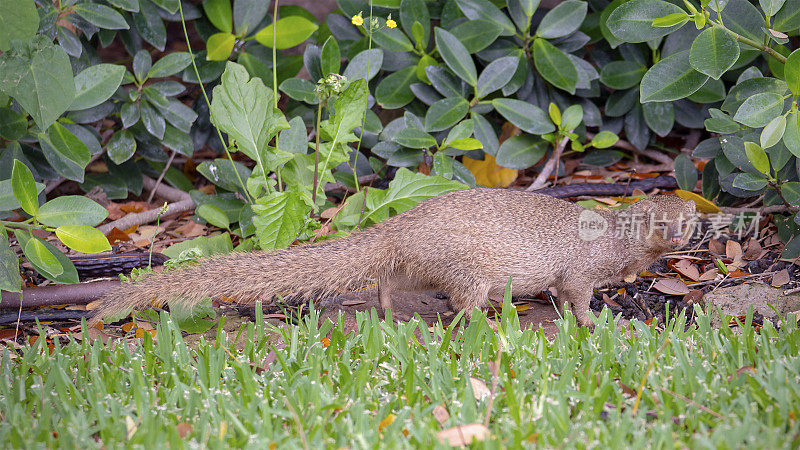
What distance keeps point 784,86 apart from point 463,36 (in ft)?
6.08

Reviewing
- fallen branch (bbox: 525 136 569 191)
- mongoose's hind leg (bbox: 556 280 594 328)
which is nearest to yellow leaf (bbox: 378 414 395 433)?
mongoose's hind leg (bbox: 556 280 594 328)

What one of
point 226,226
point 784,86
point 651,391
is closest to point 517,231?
point 651,391

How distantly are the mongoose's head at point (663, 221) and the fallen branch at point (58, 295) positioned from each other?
2.67 m

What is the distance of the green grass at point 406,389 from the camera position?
2.21 meters

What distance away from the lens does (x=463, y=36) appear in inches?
179

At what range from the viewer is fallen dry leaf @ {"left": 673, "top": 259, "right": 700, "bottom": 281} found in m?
4.02

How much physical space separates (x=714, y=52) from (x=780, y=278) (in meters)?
1.28

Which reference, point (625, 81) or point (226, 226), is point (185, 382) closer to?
point (226, 226)

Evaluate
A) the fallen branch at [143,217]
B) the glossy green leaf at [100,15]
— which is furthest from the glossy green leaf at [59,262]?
the glossy green leaf at [100,15]

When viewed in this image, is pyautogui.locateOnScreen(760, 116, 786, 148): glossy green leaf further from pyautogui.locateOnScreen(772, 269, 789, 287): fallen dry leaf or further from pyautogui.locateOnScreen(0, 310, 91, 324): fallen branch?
pyautogui.locateOnScreen(0, 310, 91, 324): fallen branch

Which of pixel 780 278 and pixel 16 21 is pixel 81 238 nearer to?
pixel 16 21

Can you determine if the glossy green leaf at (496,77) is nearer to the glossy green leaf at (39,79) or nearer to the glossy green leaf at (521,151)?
the glossy green leaf at (521,151)

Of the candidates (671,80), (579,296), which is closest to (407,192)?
(579,296)

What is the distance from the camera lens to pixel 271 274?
3.44m
